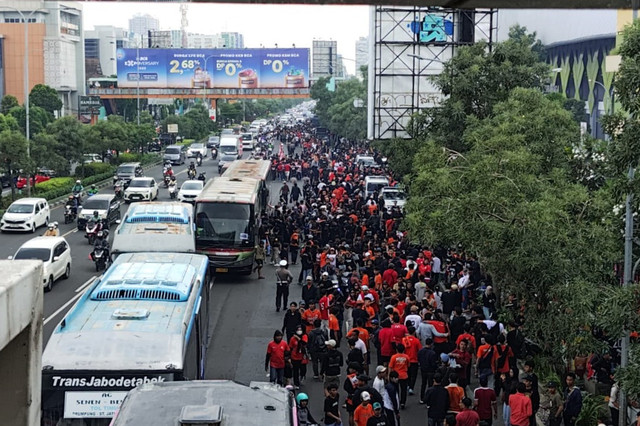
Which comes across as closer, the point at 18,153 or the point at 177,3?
the point at 177,3

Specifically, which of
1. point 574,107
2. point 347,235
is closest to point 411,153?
point 347,235

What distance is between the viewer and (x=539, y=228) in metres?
14.5

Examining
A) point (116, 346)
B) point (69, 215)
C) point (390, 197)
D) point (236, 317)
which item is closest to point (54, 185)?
point (69, 215)

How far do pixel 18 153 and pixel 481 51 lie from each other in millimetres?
→ 22048

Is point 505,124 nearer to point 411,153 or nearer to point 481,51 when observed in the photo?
point 481,51

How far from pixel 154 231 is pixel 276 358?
8.39 metres

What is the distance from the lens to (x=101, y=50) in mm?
164375

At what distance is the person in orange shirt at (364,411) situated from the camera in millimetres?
11859

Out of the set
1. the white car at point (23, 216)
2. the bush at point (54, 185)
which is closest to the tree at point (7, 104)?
the bush at point (54, 185)

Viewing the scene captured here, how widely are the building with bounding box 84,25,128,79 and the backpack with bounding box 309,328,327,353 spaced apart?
445 feet

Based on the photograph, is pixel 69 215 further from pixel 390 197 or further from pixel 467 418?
pixel 467 418

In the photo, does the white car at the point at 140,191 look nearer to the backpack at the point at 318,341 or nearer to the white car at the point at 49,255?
the white car at the point at 49,255

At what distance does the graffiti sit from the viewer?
110ft

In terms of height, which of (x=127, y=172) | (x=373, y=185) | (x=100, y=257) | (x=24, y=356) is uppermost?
(x=24, y=356)
